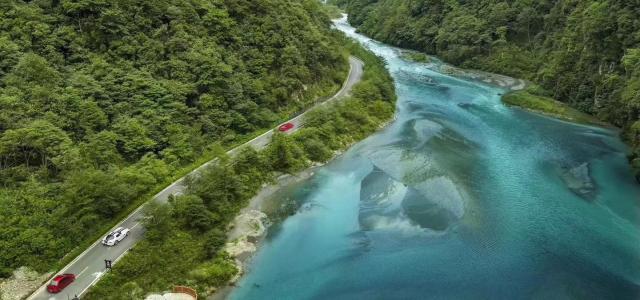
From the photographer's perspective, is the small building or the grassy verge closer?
the small building

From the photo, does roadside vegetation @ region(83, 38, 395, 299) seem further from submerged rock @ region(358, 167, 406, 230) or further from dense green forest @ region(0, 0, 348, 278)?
→ submerged rock @ region(358, 167, 406, 230)

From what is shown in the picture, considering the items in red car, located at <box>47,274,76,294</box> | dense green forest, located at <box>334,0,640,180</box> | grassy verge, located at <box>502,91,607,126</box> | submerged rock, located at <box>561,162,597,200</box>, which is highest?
dense green forest, located at <box>334,0,640,180</box>

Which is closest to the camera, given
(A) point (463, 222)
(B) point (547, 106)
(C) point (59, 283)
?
(C) point (59, 283)

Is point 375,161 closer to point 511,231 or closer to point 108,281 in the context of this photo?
point 511,231

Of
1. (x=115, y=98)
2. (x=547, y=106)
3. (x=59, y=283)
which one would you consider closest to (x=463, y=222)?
(x=59, y=283)

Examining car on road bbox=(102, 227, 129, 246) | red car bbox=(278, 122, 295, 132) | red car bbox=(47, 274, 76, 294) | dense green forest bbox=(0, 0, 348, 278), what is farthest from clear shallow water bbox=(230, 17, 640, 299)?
dense green forest bbox=(0, 0, 348, 278)

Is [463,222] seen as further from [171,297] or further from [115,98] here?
[115,98]

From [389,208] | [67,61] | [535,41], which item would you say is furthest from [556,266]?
[535,41]
